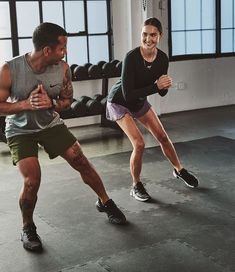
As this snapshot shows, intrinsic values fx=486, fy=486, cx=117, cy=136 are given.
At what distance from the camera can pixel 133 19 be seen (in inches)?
235

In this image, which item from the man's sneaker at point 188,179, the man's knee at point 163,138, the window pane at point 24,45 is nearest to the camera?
the man's knee at point 163,138

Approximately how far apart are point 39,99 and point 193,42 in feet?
15.9

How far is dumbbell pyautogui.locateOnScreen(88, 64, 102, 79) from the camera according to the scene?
540 cm

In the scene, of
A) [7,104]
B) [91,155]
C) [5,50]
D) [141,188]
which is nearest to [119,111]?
[141,188]

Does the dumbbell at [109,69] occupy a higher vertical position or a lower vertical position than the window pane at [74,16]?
lower

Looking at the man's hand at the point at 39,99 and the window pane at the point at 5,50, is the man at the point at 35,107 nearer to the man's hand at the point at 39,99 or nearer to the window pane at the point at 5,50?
the man's hand at the point at 39,99

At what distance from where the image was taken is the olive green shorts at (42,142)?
240 centimetres

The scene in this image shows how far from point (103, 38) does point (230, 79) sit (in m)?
2.15

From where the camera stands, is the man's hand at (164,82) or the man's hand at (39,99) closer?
the man's hand at (39,99)

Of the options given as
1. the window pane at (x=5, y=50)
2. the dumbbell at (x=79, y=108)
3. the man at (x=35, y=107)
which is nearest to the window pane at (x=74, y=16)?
the window pane at (x=5, y=50)

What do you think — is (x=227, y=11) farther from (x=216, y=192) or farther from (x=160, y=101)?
(x=216, y=192)

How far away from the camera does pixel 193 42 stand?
675cm

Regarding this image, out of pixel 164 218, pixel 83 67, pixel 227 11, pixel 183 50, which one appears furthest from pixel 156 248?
pixel 227 11

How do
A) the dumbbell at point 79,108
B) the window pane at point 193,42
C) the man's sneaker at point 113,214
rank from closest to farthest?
the man's sneaker at point 113,214
the dumbbell at point 79,108
the window pane at point 193,42
